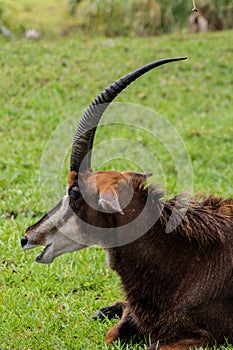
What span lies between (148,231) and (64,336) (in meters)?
0.99

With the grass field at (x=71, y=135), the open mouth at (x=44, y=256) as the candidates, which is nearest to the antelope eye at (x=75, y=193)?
the open mouth at (x=44, y=256)

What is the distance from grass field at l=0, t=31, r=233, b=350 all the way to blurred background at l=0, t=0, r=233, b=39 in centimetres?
127

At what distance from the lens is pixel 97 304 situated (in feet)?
17.1

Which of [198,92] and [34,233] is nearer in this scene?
[34,233]

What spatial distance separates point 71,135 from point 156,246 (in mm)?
5754

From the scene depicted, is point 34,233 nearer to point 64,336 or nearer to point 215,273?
point 64,336

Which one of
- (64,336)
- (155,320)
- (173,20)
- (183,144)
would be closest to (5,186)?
(183,144)

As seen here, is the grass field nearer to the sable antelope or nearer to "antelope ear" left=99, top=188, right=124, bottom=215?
the sable antelope

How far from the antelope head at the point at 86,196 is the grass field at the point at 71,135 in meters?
0.71

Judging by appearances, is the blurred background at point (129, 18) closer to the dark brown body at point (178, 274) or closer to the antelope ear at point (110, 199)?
the dark brown body at point (178, 274)

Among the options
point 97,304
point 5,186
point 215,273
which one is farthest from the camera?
point 5,186

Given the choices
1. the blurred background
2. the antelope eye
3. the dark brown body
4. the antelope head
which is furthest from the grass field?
the blurred background

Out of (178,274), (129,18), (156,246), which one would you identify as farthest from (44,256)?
(129,18)

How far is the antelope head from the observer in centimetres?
419
